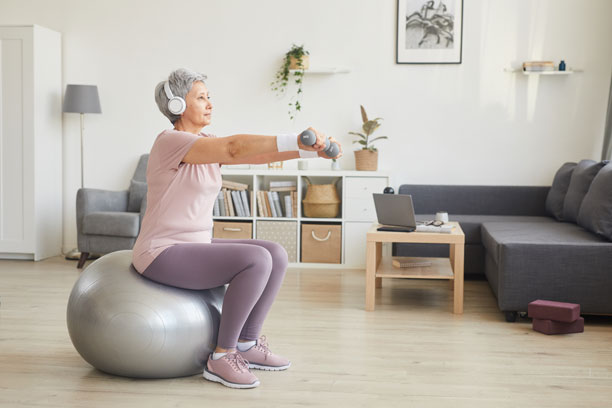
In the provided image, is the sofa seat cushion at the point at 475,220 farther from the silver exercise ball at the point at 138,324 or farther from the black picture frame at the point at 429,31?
the silver exercise ball at the point at 138,324

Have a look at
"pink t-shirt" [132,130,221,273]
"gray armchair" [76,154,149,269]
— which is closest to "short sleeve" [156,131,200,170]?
"pink t-shirt" [132,130,221,273]

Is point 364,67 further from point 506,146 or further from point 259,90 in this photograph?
point 506,146

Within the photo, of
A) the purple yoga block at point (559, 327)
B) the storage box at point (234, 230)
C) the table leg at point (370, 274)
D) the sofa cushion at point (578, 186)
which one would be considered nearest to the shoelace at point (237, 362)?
the table leg at point (370, 274)

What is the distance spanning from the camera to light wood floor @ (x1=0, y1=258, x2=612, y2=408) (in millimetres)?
2359

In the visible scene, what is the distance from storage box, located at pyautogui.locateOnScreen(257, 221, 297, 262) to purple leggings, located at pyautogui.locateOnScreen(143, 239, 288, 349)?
285 centimetres

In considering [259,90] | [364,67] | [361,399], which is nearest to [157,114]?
[259,90]

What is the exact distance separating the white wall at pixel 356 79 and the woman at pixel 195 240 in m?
3.19

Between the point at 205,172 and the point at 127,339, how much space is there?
0.64 meters

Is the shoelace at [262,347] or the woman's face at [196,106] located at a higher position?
the woman's face at [196,106]

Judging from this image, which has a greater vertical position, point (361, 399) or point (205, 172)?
point (205, 172)

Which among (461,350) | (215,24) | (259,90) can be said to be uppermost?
(215,24)

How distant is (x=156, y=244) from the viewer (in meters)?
2.48

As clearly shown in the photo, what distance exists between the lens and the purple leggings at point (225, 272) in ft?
7.98

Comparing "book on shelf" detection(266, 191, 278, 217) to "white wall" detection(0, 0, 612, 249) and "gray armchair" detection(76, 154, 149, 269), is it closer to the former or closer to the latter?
"white wall" detection(0, 0, 612, 249)
